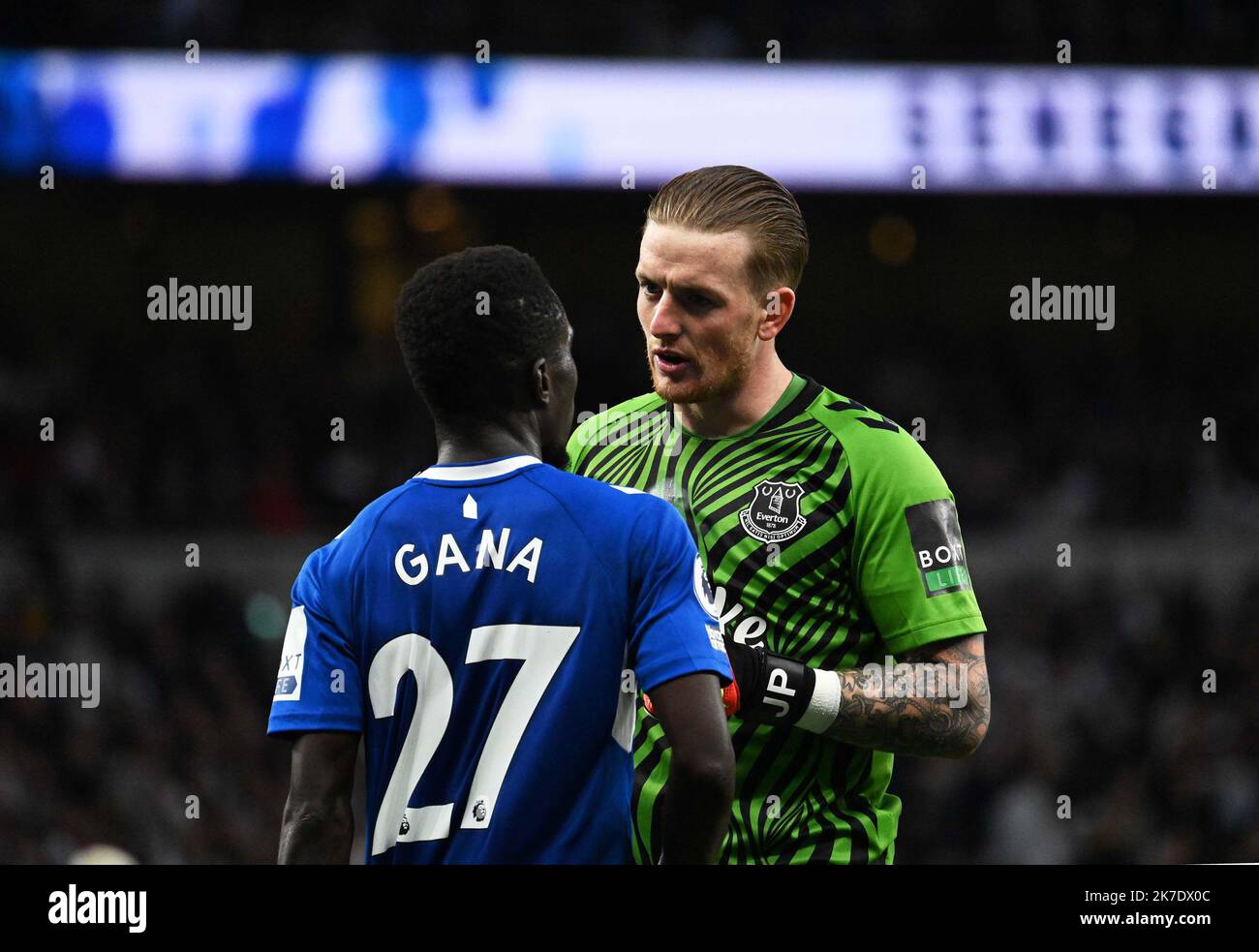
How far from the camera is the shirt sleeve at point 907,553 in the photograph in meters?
3.18

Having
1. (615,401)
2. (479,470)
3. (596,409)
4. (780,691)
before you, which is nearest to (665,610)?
(479,470)

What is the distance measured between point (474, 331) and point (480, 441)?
19cm

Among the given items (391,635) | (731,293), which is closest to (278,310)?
(731,293)

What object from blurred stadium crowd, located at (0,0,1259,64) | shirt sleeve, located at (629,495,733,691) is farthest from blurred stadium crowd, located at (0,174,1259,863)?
shirt sleeve, located at (629,495,733,691)

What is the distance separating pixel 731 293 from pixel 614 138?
8778 mm

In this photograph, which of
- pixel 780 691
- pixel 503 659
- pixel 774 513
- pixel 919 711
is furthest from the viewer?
pixel 774 513

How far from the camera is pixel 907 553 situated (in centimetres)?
320

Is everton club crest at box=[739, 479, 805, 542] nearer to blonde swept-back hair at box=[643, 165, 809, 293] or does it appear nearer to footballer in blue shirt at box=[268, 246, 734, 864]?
blonde swept-back hair at box=[643, 165, 809, 293]

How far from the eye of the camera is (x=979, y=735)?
3283 millimetres

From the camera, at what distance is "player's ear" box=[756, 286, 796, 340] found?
345 centimetres

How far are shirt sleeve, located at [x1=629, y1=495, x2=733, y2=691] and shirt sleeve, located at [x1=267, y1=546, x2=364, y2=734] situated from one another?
19.1 inches

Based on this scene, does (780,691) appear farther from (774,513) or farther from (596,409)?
(596,409)

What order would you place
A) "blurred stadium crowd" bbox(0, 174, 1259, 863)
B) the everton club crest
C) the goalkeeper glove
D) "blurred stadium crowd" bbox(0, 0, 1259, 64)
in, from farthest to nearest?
"blurred stadium crowd" bbox(0, 0, 1259, 64), "blurred stadium crowd" bbox(0, 174, 1259, 863), the everton club crest, the goalkeeper glove

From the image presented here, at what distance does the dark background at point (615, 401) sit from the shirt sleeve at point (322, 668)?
7.38m
